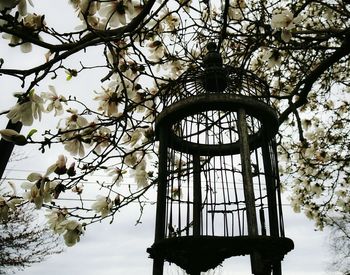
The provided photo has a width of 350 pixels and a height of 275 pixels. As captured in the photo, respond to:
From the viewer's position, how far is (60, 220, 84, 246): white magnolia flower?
1.51 meters

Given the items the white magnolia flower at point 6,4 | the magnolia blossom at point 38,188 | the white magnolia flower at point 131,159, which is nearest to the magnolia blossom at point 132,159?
the white magnolia flower at point 131,159

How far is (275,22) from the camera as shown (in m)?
1.66

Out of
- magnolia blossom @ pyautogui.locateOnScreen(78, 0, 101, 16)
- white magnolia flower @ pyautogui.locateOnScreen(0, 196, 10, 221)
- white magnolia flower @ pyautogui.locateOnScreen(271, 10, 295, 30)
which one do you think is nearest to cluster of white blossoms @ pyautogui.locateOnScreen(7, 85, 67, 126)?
magnolia blossom @ pyautogui.locateOnScreen(78, 0, 101, 16)

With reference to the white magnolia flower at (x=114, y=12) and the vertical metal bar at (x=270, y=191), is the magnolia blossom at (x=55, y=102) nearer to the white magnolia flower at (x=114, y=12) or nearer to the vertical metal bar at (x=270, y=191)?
the white magnolia flower at (x=114, y=12)

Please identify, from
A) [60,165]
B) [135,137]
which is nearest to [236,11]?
[135,137]

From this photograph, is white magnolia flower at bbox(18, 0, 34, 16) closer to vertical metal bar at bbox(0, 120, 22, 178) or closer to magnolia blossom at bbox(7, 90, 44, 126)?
magnolia blossom at bbox(7, 90, 44, 126)

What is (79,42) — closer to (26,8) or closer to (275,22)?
(26,8)

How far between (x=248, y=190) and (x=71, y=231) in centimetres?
78

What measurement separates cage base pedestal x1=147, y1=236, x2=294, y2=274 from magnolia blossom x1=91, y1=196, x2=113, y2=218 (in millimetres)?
444

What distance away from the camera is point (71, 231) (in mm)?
1522

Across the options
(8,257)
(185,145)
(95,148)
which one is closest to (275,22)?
(185,145)

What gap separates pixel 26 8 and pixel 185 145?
105cm

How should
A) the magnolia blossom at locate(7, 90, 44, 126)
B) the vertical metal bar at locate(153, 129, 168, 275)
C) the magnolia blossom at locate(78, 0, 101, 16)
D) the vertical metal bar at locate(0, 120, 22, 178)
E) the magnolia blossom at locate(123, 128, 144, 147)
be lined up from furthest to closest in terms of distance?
1. the magnolia blossom at locate(123, 128, 144, 147)
2. the vertical metal bar at locate(153, 129, 168, 275)
3. the magnolia blossom at locate(78, 0, 101, 16)
4. the magnolia blossom at locate(7, 90, 44, 126)
5. the vertical metal bar at locate(0, 120, 22, 178)

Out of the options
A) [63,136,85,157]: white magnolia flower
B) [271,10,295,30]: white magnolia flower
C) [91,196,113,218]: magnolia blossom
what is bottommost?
[91,196,113,218]: magnolia blossom
